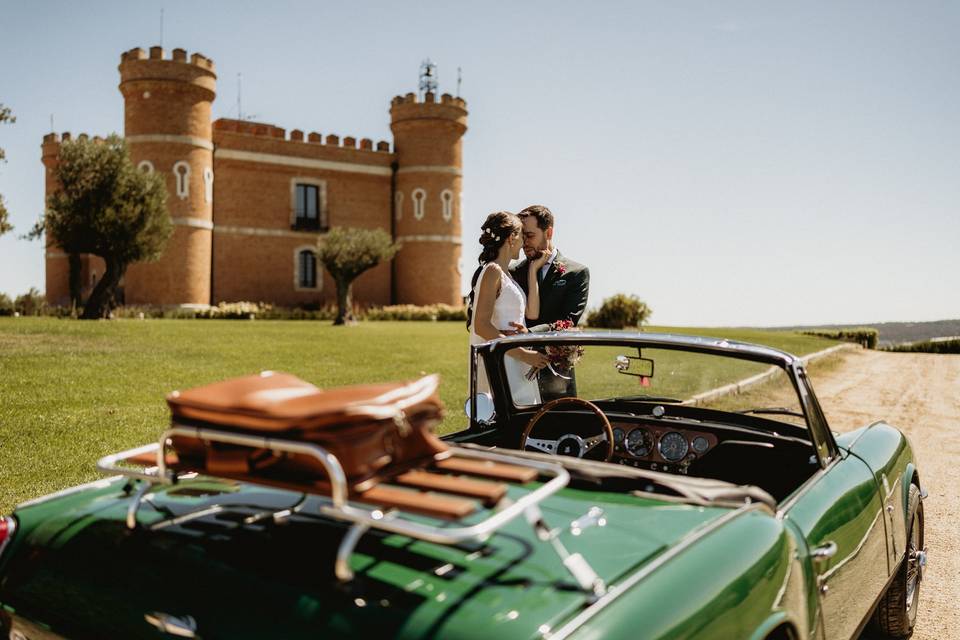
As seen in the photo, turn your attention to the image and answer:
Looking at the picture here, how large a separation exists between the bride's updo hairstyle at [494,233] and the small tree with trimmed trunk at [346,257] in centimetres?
2620

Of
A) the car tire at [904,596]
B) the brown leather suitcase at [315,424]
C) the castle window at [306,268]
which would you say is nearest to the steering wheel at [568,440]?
the car tire at [904,596]

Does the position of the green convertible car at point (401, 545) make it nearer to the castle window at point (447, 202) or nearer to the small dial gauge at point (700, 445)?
the small dial gauge at point (700, 445)

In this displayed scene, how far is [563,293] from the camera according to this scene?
555 cm

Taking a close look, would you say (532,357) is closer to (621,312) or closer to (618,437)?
(618,437)

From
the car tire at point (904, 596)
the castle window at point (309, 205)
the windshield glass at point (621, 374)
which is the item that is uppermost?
the castle window at point (309, 205)

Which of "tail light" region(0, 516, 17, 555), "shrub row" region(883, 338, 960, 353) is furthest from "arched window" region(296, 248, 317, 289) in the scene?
"tail light" region(0, 516, 17, 555)

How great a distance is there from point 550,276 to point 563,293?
15cm

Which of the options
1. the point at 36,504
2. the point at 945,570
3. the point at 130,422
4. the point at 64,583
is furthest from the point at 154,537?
the point at 130,422

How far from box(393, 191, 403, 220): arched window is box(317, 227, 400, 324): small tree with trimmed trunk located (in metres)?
9.17

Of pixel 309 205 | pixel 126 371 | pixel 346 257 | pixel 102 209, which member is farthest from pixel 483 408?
pixel 309 205

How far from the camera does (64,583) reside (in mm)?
2053

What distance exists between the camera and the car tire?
3842 mm

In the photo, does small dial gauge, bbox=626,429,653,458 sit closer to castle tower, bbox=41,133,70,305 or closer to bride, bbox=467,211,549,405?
bride, bbox=467,211,549,405

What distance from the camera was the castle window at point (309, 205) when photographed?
41.0 metres
